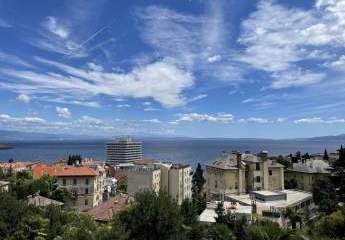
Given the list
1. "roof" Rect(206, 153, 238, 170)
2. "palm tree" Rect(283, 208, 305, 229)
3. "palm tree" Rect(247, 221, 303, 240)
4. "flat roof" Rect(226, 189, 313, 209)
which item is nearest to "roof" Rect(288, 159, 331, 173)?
"flat roof" Rect(226, 189, 313, 209)

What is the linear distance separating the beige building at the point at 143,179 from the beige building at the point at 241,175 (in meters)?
10.4

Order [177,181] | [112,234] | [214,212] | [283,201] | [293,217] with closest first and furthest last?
[112,234], [293,217], [214,212], [283,201], [177,181]

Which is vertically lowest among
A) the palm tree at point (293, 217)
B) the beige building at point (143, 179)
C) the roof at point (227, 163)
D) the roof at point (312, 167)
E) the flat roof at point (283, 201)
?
the palm tree at point (293, 217)

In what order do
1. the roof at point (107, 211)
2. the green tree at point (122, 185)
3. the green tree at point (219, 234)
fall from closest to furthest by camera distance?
the green tree at point (219, 234) < the roof at point (107, 211) < the green tree at point (122, 185)

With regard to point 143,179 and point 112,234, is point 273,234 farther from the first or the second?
point 143,179

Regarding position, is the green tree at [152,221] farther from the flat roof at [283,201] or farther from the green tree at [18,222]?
the flat roof at [283,201]

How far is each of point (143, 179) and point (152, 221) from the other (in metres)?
47.7

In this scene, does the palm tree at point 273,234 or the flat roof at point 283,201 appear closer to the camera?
the palm tree at point 273,234

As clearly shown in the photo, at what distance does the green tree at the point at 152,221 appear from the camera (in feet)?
108

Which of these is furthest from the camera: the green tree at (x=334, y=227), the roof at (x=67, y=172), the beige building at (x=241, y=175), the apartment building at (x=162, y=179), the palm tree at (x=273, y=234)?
the apartment building at (x=162, y=179)

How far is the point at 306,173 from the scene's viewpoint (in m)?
84.2

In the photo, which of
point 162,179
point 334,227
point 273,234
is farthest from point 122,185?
point 273,234

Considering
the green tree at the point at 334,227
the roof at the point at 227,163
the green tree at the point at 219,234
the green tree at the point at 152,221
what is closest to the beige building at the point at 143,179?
the roof at the point at 227,163

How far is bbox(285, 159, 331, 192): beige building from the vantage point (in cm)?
8188
